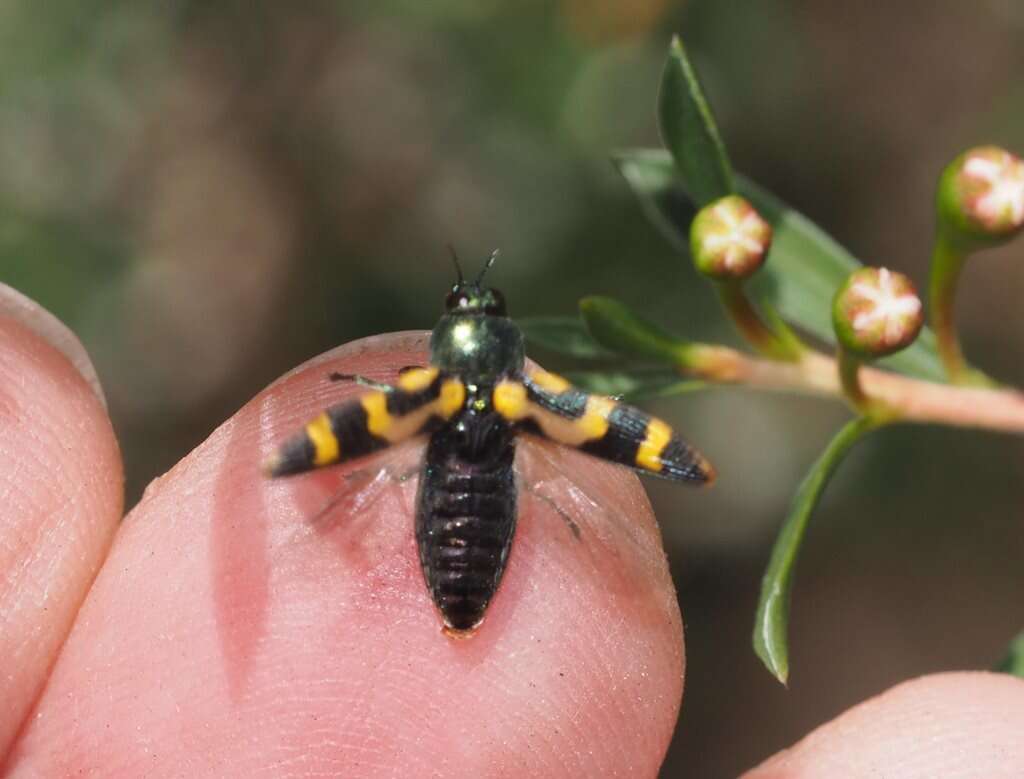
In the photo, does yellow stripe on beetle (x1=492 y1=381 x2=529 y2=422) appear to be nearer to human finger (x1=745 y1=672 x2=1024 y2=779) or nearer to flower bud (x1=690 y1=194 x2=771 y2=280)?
flower bud (x1=690 y1=194 x2=771 y2=280)

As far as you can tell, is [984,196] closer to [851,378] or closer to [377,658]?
[851,378]

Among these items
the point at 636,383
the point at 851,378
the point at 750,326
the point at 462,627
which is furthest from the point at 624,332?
the point at 462,627

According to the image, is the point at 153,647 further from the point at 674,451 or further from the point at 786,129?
the point at 786,129

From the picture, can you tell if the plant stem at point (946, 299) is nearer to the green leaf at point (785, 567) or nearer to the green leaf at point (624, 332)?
the green leaf at point (785, 567)

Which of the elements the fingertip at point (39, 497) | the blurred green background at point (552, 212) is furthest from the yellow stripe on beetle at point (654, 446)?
the blurred green background at point (552, 212)

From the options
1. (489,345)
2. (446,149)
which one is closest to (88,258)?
(446,149)
